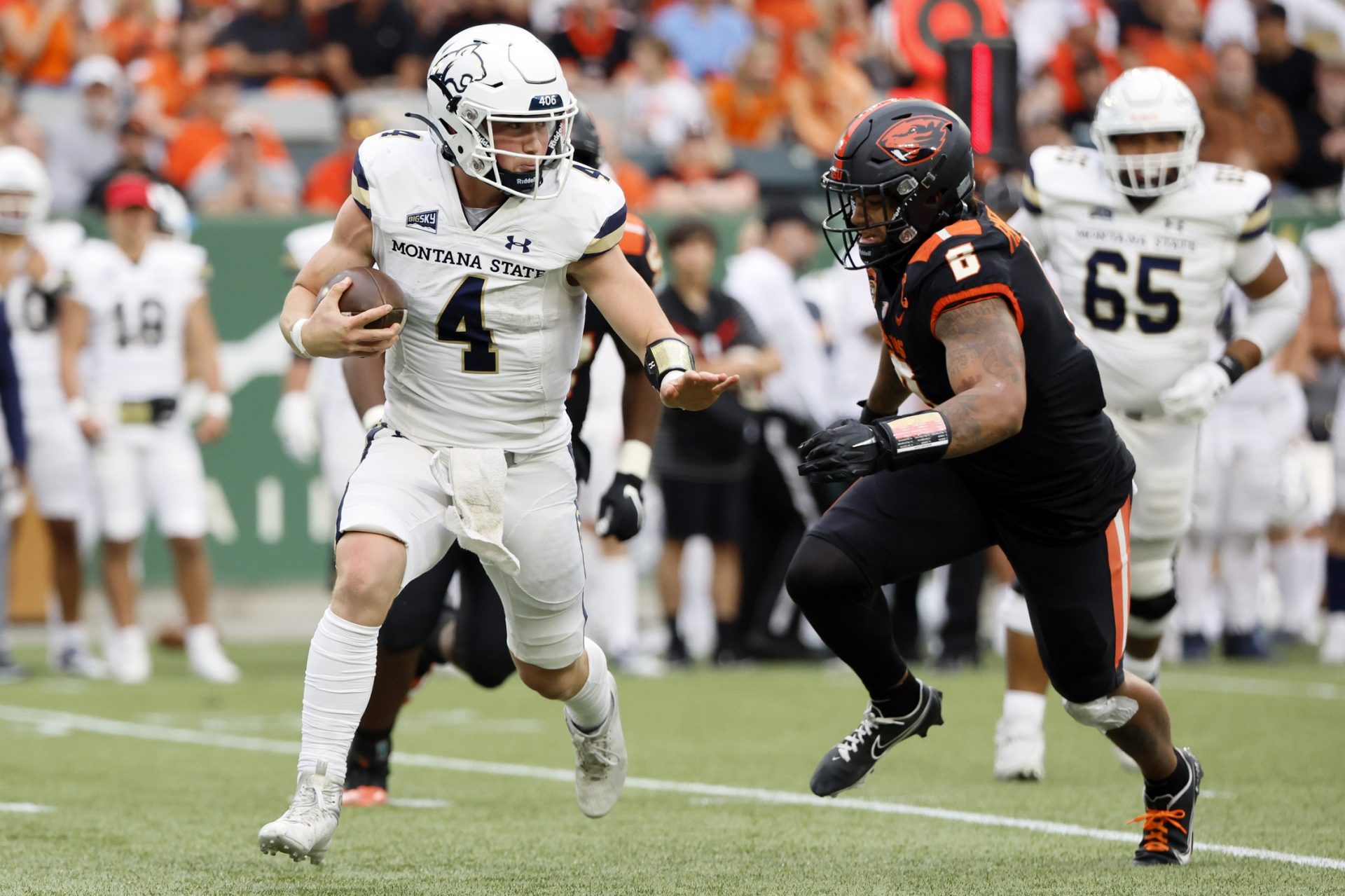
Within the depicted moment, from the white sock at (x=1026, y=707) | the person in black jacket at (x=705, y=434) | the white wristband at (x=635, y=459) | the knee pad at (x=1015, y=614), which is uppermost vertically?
the white wristband at (x=635, y=459)

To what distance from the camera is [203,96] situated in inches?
502

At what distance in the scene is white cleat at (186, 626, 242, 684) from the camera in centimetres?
947

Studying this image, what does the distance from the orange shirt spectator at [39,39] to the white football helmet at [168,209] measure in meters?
3.22

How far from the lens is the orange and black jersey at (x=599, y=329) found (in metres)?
5.57

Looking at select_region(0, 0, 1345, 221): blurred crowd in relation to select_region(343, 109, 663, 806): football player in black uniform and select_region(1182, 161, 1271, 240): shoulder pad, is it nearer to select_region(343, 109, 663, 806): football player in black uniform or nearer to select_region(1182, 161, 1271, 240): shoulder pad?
select_region(1182, 161, 1271, 240): shoulder pad

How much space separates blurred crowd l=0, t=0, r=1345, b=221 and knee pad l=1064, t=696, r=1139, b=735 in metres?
7.22

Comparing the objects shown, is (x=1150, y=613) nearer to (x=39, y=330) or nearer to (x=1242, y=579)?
(x=1242, y=579)

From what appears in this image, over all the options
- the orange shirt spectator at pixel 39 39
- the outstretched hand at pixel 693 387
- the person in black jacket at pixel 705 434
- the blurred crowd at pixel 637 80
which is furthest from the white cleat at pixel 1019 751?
the orange shirt spectator at pixel 39 39

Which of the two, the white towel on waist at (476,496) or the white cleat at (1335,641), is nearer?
the white towel on waist at (476,496)

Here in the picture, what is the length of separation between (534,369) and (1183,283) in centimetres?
256

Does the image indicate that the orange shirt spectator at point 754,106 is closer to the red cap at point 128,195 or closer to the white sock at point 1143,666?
the red cap at point 128,195

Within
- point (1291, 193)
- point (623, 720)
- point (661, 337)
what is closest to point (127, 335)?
point (623, 720)

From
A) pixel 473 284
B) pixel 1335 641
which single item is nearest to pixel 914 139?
pixel 473 284

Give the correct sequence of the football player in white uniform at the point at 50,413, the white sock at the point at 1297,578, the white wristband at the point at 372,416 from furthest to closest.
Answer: the white sock at the point at 1297,578
the football player in white uniform at the point at 50,413
the white wristband at the point at 372,416
